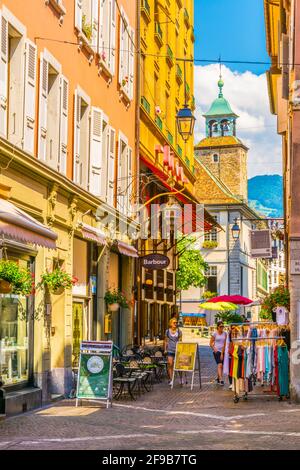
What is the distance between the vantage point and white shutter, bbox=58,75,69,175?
62.5 feet

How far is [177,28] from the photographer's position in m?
39.0

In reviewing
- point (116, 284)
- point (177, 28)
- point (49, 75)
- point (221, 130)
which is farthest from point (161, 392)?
point (221, 130)

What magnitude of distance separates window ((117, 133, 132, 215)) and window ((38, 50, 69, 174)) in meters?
6.32

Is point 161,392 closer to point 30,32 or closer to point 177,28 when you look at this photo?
point 30,32

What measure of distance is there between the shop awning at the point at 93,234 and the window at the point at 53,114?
1652 mm

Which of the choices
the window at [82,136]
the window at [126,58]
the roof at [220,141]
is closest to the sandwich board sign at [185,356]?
the window at [82,136]

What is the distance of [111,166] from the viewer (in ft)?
80.3

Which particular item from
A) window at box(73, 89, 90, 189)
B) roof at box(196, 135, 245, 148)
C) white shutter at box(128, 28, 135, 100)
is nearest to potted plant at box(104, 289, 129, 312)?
window at box(73, 89, 90, 189)

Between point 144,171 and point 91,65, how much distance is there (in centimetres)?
843

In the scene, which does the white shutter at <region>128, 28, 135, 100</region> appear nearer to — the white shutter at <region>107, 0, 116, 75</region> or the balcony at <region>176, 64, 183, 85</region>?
the white shutter at <region>107, 0, 116, 75</region>

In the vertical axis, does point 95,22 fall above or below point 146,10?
below

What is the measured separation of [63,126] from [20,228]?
628 centimetres

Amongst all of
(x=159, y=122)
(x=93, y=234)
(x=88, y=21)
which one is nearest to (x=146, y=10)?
(x=159, y=122)

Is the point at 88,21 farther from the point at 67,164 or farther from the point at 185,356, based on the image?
the point at 185,356
